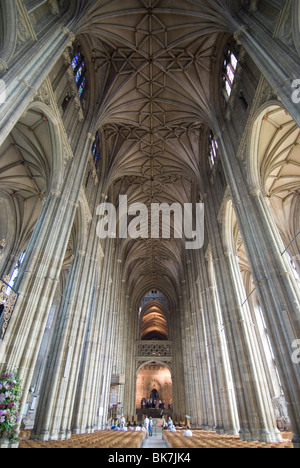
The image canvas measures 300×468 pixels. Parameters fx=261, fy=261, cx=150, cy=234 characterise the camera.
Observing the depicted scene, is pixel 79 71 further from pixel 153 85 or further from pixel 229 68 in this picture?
pixel 229 68

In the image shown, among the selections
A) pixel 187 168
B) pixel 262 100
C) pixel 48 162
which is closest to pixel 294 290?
pixel 262 100

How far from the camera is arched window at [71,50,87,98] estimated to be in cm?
1394

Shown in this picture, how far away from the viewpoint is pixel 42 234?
9.88m

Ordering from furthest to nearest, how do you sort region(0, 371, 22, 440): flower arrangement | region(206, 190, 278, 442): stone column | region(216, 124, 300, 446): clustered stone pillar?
region(206, 190, 278, 442): stone column, region(216, 124, 300, 446): clustered stone pillar, region(0, 371, 22, 440): flower arrangement

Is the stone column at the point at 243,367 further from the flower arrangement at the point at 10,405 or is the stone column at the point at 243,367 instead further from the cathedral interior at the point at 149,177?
the flower arrangement at the point at 10,405

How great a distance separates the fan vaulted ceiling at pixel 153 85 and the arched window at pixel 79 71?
107 centimetres

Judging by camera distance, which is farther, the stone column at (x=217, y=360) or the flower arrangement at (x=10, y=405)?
the stone column at (x=217, y=360)

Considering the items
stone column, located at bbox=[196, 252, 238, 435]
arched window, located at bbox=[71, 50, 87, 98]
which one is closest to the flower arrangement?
stone column, located at bbox=[196, 252, 238, 435]

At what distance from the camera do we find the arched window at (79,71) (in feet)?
45.7

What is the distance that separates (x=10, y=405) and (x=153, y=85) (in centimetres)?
1831

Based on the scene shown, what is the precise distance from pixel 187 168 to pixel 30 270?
15.4m

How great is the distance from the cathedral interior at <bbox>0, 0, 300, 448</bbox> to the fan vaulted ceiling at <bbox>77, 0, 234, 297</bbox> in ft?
0.31

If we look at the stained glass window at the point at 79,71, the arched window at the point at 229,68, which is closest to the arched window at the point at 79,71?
the stained glass window at the point at 79,71

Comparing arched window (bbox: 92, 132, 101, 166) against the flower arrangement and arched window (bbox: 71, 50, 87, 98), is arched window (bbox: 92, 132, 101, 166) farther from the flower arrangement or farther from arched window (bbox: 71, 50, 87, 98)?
the flower arrangement
